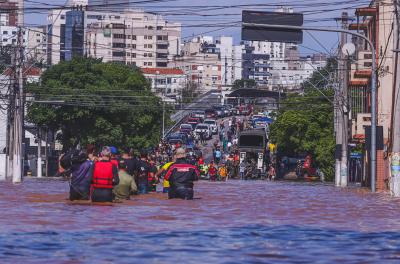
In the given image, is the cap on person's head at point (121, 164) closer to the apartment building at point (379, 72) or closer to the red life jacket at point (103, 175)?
the red life jacket at point (103, 175)

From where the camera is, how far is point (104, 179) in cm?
2519

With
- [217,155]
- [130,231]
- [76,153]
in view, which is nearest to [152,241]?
[130,231]

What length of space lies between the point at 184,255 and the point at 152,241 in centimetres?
193

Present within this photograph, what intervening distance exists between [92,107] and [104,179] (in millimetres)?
59504

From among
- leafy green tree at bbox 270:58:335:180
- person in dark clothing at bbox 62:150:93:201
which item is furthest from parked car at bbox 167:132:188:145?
person in dark clothing at bbox 62:150:93:201

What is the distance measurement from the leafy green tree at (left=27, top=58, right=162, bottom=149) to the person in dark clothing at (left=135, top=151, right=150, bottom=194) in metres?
47.5

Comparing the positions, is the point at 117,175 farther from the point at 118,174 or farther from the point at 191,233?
the point at 191,233

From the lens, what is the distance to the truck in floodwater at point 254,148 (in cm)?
9357

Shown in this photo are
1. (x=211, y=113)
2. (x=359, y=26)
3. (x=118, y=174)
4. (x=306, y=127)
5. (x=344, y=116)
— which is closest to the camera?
(x=118, y=174)

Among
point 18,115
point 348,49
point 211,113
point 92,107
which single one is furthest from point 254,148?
point 211,113

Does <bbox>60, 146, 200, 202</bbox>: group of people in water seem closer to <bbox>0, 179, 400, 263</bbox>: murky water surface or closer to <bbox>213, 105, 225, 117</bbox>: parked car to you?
<bbox>0, 179, 400, 263</bbox>: murky water surface

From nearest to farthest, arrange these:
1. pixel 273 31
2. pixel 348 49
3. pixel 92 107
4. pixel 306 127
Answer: pixel 273 31, pixel 348 49, pixel 92 107, pixel 306 127

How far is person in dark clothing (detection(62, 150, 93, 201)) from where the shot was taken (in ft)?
83.3

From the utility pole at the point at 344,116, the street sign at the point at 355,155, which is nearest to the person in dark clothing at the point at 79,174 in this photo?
the utility pole at the point at 344,116
